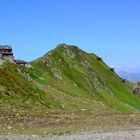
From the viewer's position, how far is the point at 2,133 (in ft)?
100

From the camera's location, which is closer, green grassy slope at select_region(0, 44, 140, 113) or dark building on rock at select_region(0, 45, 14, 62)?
green grassy slope at select_region(0, 44, 140, 113)

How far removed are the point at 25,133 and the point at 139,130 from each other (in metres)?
7.47

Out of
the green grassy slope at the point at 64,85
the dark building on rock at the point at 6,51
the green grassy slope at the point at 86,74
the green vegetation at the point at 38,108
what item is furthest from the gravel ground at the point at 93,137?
the dark building on rock at the point at 6,51

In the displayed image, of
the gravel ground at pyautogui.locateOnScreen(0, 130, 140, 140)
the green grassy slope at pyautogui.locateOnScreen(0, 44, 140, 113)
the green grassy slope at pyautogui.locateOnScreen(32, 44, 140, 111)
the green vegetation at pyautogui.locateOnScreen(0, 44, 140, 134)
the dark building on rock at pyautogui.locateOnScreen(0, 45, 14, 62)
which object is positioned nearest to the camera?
the gravel ground at pyautogui.locateOnScreen(0, 130, 140, 140)

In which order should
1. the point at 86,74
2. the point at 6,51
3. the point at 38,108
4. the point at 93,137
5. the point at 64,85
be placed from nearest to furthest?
1. the point at 93,137
2. the point at 38,108
3. the point at 64,85
4. the point at 6,51
5. the point at 86,74

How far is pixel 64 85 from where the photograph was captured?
320 ft

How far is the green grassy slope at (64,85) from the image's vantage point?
48.5 metres

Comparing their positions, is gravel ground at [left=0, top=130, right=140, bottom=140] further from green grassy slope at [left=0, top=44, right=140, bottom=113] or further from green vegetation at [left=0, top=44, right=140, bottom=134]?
green grassy slope at [left=0, top=44, right=140, bottom=113]

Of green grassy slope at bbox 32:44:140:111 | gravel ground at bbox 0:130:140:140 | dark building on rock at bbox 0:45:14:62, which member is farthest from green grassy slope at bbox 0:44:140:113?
gravel ground at bbox 0:130:140:140

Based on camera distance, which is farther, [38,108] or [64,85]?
[64,85]

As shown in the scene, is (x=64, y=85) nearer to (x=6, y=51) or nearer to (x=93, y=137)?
(x=6, y=51)

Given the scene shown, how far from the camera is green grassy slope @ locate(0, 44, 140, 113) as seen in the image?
159 feet

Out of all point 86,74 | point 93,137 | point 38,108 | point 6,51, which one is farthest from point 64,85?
point 93,137

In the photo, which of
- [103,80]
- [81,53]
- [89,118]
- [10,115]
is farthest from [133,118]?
[81,53]
